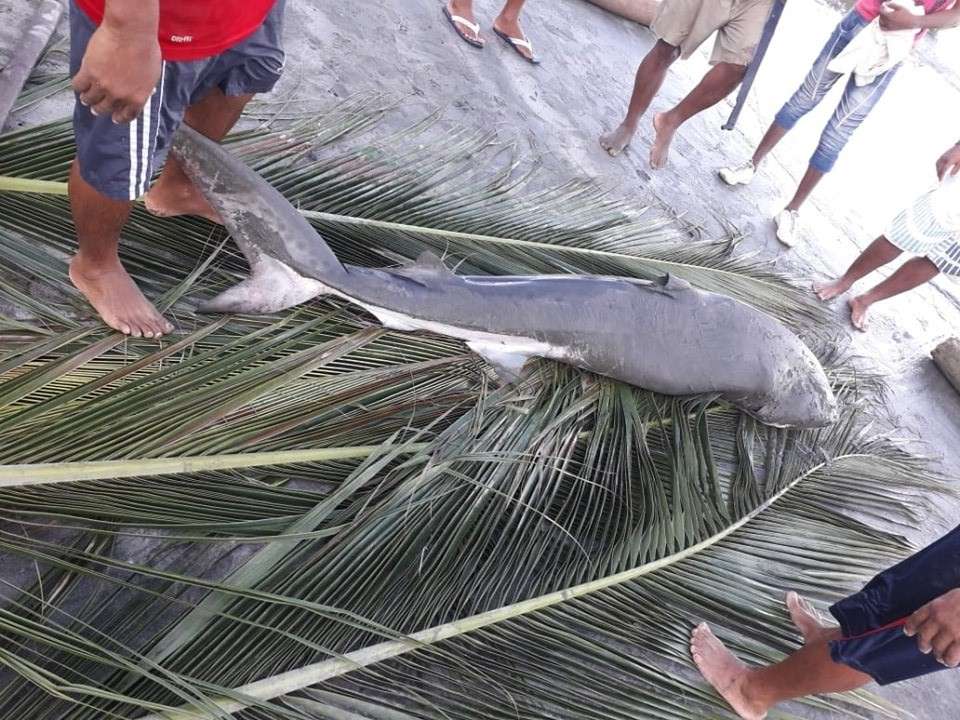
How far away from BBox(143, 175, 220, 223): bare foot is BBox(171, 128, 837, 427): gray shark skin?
13cm

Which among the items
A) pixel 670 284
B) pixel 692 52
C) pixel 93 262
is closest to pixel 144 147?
pixel 93 262

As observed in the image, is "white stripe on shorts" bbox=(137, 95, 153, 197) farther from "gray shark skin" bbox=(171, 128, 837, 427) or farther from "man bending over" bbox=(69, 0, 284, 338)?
"gray shark skin" bbox=(171, 128, 837, 427)

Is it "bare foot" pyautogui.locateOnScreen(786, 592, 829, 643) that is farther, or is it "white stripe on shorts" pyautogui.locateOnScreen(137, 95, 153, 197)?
"bare foot" pyautogui.locateOnScreen(786, 592, 829, 643)

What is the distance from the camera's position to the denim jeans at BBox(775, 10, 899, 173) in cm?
379

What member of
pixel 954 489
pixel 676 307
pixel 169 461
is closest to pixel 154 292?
pixel 169 461

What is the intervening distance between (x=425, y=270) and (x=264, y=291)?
469 mm

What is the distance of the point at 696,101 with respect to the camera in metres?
4.11

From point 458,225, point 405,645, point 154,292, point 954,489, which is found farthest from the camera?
point 954,489

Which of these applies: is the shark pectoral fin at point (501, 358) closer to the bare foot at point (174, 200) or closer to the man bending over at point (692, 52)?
the bare foot at point (174, 200)

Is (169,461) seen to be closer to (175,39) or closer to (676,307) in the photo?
Answer: (175,39)

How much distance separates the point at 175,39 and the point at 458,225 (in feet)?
3.88

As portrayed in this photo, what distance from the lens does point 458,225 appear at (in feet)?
8.61

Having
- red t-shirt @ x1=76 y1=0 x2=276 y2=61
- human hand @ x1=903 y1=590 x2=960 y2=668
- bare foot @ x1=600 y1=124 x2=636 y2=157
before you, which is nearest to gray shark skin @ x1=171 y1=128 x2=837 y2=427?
red t-shirt @ x1=76 y1=0 x2=276 y2=61

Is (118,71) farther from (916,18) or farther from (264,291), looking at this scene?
(916,18)
